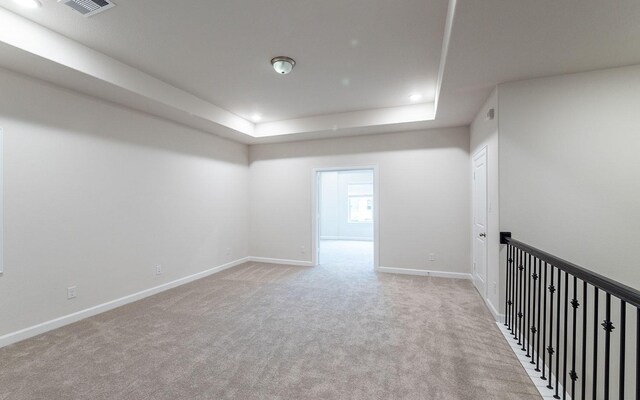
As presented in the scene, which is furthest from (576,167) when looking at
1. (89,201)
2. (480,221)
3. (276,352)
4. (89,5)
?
(89,201)

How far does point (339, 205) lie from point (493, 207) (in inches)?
281

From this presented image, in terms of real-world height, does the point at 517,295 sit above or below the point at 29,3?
below

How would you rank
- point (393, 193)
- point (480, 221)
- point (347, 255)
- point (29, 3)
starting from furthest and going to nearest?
point (347, 255) → point (393, 193) → point (480, 221) → point (29, 3)

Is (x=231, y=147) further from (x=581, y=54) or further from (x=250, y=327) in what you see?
(x=581, y=54)

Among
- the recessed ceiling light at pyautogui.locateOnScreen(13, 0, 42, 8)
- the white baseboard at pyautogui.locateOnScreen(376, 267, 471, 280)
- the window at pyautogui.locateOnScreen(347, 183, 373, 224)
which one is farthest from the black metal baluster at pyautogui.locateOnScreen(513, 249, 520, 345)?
the window at pyautogui.locateOnScreen(347, 183, 373, 224)

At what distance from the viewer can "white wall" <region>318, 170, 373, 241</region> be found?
9.94 metres

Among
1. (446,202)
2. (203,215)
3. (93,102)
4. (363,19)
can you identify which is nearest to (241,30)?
(363,19)

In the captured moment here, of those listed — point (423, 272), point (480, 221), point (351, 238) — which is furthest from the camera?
point (351, 238)

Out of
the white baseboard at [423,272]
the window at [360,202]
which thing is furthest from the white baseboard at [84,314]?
the window at [360,202]

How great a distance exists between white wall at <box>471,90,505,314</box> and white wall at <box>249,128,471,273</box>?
1182 millimetres

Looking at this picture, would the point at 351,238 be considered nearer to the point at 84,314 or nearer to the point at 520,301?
the point at 520,301

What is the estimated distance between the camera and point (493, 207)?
10.5 ft

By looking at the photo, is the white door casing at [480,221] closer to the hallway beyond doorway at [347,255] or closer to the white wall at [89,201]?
the hallway beyond doorway at [347,255]

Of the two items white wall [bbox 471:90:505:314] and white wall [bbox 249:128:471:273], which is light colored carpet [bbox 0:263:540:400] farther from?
white wall [bbox 249:128:471:273]
